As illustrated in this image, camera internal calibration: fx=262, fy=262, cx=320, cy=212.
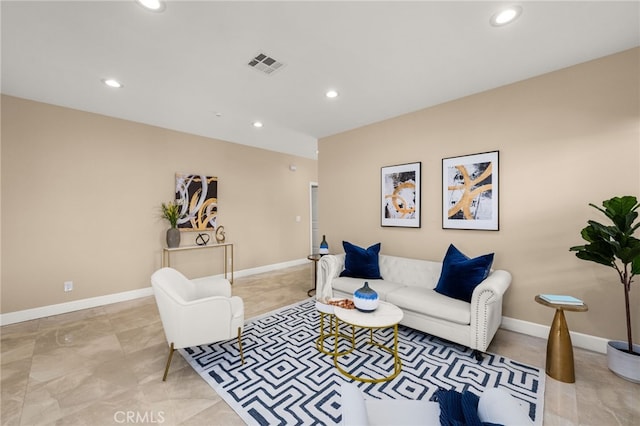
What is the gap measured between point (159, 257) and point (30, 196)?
1685mm

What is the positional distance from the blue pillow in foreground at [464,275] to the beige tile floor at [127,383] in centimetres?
61

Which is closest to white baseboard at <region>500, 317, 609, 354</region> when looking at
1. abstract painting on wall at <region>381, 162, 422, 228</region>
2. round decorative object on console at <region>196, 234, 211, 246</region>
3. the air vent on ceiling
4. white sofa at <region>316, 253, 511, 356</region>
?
white sofa at <region>316, 253, 511, 356</region>

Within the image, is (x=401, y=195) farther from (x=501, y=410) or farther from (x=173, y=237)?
(x=173, y=237)

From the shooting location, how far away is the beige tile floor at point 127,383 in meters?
1.69

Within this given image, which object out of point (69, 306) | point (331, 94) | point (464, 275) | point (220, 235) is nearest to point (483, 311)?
point (464, 275)

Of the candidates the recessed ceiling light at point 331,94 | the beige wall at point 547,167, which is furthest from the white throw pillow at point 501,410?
the recessed ceiling light at point 331,94

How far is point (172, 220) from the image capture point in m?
4.20

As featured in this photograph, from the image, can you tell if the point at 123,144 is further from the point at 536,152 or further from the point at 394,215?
the point at 536,152

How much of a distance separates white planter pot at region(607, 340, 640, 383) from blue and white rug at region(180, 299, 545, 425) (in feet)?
1.78

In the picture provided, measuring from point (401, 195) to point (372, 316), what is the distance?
6.55ft

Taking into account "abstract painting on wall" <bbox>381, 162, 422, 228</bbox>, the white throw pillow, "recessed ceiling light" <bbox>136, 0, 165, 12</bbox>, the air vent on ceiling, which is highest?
the air vent on ceiling

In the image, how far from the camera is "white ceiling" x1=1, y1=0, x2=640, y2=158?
184 cm

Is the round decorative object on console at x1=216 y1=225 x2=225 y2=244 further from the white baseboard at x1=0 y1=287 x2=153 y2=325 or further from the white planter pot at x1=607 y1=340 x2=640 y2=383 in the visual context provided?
the white planter pot at x1=607 y1=340 x2=640 y2=383

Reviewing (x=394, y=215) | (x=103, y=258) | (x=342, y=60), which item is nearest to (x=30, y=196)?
(x=103, y=258)
